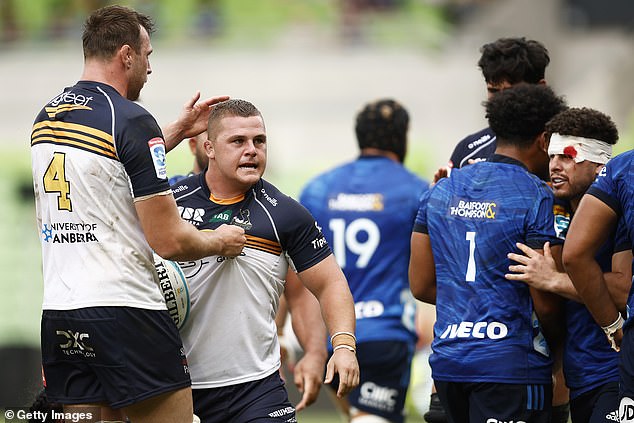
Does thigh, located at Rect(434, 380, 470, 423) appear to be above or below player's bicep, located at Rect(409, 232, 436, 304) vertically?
below

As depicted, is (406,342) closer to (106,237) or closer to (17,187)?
(106,237)

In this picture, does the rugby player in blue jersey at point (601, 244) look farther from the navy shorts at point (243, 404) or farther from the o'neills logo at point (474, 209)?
the navy shorts at point (243, 404)

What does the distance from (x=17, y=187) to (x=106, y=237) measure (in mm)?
10390

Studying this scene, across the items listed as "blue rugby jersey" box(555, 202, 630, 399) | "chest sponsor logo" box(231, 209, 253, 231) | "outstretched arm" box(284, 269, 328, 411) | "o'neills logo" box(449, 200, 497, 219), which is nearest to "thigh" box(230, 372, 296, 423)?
"outstretched arm" box(284, 269, 328, 411)

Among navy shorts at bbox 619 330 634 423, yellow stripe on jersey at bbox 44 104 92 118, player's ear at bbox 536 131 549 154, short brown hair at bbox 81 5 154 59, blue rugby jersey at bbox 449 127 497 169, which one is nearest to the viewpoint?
navy shorts at bbox 619 330 634 423

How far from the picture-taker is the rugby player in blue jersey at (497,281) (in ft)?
17.0

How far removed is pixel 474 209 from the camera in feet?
17.3

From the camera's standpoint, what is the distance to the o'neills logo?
5242 millimetres

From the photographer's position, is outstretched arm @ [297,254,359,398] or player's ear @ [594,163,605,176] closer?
outstretched arm @ [297,254,359,398]

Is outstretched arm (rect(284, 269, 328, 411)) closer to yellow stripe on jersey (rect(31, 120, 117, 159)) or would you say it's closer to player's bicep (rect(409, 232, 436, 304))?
player's bicep (rect(409, 232, 436, 304))

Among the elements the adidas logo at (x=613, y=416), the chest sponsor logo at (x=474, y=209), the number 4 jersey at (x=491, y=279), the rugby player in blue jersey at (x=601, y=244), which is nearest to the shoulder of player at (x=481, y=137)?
the number 4 jersey at (x=491, y=279)

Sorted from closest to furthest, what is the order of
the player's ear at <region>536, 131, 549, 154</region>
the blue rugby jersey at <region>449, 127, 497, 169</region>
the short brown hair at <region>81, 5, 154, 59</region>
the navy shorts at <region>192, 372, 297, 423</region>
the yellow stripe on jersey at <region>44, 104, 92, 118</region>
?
the yellow stripe on jersey at <region>44, 104, 92, 118</region> < the short brown hair at <region>81, 5, 154, 59</region> < the navy shorts at <region>192, 372, 297, 423</region> < the player's ear at <region>536, 131, 549, 154</region> < the blue rugby jersey at <region>449, 127, 497, 169</region>

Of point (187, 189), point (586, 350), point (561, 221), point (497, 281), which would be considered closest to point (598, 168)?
point (561, 221)

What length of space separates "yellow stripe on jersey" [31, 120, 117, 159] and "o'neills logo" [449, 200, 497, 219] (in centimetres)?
168
